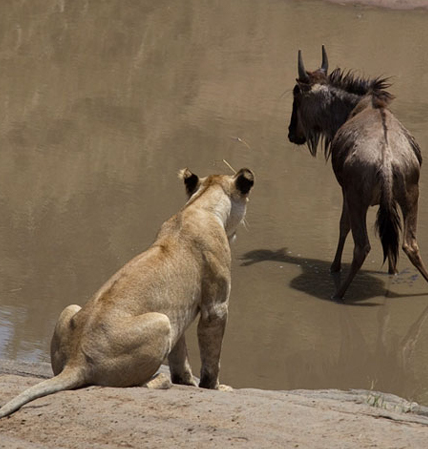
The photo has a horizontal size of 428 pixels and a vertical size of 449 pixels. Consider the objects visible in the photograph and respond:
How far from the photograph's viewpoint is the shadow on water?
1092 cm

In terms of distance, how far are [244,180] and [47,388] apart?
83.0 inches

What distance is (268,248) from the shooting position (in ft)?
38.9

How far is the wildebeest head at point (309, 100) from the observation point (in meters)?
12.2

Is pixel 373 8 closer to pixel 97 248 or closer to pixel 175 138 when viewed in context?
pixel 175 138

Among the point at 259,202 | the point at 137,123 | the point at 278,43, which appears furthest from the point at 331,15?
the point at 259,202

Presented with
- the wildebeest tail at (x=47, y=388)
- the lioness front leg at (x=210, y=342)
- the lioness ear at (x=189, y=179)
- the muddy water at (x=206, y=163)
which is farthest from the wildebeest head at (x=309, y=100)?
the wildebeest tail at (x=47, y=388)

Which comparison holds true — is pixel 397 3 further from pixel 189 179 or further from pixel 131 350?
pixel 131 350

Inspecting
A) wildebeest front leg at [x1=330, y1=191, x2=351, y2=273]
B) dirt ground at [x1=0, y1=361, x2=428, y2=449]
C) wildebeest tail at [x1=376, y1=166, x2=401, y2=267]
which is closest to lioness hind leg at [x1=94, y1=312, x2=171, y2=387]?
dirt ground at [x1=0, y1=361, x2=428, y2=449]

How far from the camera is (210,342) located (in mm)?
6848

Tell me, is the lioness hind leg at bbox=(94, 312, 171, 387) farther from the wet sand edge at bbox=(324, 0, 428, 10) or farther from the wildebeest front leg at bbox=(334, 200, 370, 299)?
the wet sand edge at bbox=(324, 0, 428, 10)

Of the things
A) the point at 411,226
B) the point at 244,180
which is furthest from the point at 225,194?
the point at 411,226

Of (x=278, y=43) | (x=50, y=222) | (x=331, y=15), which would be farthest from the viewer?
(x=331, y=15)

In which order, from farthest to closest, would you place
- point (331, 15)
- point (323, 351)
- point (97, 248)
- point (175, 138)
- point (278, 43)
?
point (331, 15)
point (278, 43)
point (175, 138)
point (97, 248)
point (323, 351)

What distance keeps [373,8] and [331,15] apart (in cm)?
117
